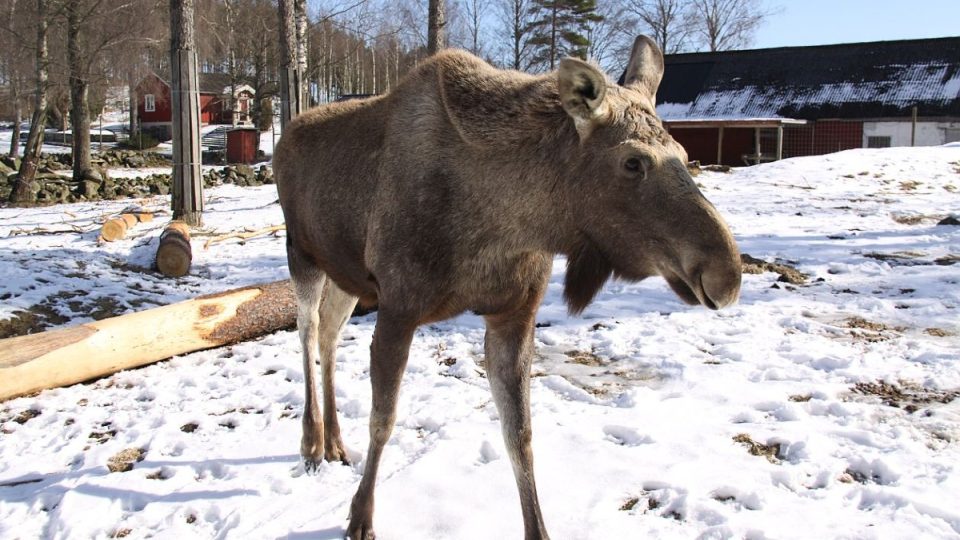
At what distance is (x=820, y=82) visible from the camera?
104 feet

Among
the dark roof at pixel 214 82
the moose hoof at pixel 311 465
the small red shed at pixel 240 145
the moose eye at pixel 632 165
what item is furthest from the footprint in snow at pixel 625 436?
the dark roof at pixel 214 82

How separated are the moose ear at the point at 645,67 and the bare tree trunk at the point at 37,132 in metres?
18.6

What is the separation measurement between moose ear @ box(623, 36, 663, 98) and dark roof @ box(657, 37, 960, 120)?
2996 centimetres

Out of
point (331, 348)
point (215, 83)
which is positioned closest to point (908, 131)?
point (331, 348)

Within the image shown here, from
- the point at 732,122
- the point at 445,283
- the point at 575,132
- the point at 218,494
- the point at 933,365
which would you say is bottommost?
the point at 218,494

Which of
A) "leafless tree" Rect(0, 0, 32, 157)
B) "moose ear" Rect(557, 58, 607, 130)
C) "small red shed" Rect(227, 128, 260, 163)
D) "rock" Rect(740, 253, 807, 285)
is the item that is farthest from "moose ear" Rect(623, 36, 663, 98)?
"small red shed" Rect(227, 128, 260, 163)

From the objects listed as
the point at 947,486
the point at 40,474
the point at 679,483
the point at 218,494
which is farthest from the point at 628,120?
the point at 40,474

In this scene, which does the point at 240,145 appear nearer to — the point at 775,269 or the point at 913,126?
the point at 913,126

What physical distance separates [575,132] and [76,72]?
23251 millimetres

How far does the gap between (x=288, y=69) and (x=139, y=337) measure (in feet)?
31.7

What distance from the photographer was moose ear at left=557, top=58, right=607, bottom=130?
2484 mm

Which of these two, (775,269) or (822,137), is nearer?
(775,269)

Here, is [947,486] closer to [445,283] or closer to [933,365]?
[933,365]

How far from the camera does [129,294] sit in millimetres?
7020
